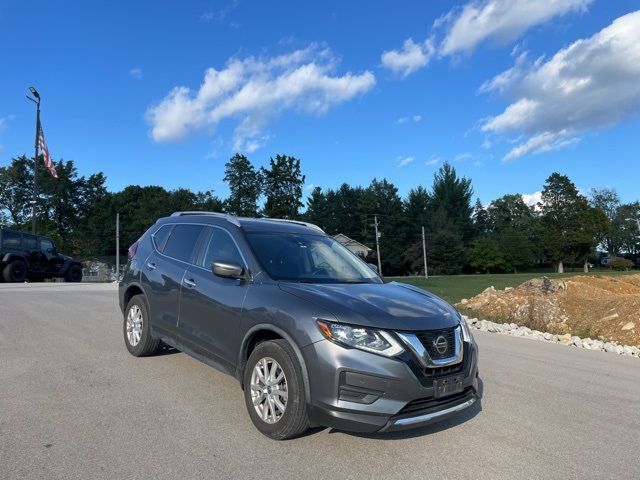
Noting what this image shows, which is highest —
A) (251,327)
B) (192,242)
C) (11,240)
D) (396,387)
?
(11,240)

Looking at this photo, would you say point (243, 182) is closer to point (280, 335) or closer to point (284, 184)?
point (284, 184)

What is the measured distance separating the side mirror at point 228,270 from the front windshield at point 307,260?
0.83 ft

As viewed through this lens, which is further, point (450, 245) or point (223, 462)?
point (450, 245)

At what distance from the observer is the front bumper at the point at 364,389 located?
3570mm

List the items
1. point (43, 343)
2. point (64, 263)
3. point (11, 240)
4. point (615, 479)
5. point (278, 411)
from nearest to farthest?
point (615, 479), point (278, 411), point (43, 343), point (11, 240), point (64, 263)

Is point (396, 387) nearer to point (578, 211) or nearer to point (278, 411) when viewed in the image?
point (278, 411)

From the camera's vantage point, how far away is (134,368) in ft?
19.5

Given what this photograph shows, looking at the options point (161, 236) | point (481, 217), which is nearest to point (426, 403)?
point (161, 236)

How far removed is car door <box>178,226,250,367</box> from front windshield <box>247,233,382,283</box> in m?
0.27

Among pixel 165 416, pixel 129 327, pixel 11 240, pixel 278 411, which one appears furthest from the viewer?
pixel 11 240

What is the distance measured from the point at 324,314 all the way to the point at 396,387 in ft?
2.41

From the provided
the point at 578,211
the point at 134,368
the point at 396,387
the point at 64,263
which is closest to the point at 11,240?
the point at 64,263

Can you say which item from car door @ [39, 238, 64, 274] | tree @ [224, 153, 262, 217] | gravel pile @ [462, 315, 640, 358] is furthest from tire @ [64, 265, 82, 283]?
tree @ [224, 153, 262, 217]

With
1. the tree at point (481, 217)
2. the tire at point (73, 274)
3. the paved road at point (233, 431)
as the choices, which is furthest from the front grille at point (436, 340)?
the tree at point (481, 217)
